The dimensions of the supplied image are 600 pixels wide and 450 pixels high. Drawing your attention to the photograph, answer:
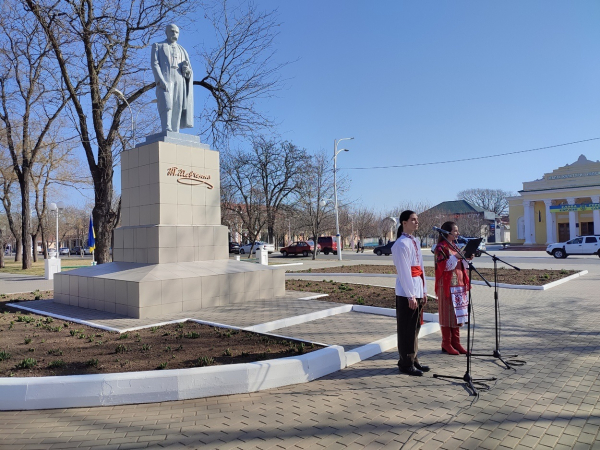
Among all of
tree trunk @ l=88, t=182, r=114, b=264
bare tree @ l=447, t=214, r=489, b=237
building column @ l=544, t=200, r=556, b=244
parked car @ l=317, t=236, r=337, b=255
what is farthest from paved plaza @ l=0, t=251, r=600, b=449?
bare tree @ l=447, t=214, r=489, b=237

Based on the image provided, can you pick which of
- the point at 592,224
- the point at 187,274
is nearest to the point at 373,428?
the point at 187,274

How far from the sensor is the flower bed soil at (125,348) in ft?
16.0

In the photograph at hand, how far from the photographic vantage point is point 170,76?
35.8 feet

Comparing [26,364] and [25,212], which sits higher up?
[25,212]

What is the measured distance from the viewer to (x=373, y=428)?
3557 mm

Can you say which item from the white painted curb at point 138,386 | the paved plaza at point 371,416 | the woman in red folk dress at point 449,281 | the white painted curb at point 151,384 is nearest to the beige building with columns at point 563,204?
the woman in red folk dress at point 449,281

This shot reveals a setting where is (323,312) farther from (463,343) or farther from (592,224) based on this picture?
(592,224)

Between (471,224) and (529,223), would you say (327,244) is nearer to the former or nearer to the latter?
(529,223)

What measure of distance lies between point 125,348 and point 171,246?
14.3ft

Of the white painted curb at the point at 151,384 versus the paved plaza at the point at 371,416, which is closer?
the paved plaza at the point at 371,416

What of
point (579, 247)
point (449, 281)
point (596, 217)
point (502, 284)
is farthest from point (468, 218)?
point (449, 281)

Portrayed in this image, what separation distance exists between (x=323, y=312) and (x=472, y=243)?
3757mm

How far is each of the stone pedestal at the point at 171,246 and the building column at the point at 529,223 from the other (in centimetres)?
4748

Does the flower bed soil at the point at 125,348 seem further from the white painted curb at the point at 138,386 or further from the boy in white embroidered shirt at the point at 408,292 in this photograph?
the boy in white embroidered shirt at the point at 408,292
